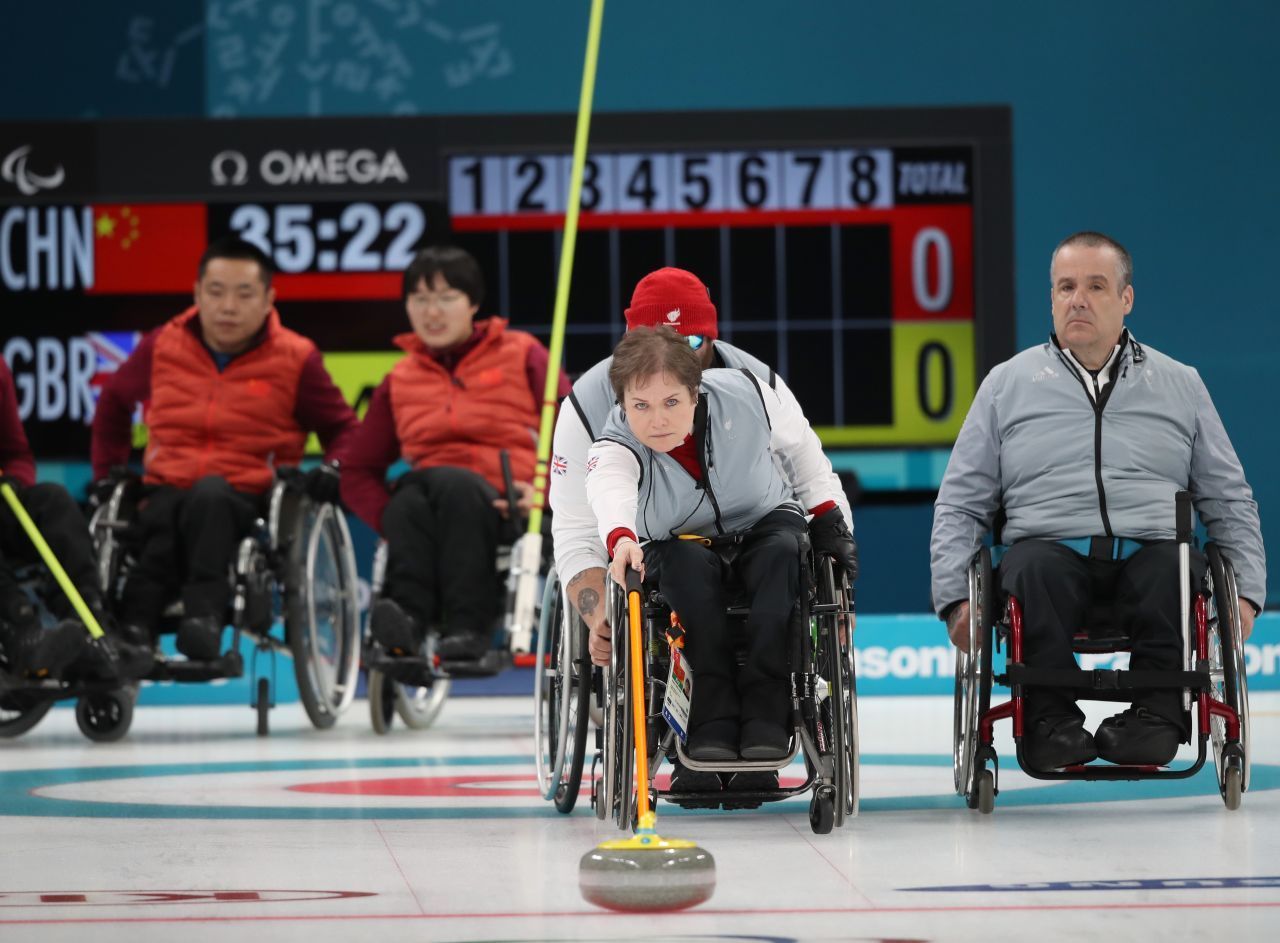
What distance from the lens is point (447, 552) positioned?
5.32 meters

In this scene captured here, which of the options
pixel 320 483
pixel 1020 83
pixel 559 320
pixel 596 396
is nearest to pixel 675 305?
pixel 596 396

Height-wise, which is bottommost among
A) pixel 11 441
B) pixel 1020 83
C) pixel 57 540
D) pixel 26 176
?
pixel 57 540

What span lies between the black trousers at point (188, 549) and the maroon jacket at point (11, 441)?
0.98 ft

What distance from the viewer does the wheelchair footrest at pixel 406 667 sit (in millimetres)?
5238

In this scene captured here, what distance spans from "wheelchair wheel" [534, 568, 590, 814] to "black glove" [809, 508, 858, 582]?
418mm

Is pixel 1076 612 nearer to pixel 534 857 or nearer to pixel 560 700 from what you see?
pixel 560 700

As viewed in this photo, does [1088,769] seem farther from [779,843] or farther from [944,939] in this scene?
[944,939]

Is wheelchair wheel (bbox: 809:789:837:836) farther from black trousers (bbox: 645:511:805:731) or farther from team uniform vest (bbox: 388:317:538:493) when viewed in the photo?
team uniform vest (bbox: 388:317:538:493)

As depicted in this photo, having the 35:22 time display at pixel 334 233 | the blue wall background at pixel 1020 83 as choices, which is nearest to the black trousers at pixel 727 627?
the 35:22 time display at pixel 334 233

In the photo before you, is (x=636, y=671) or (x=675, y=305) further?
(x=675, y=305)

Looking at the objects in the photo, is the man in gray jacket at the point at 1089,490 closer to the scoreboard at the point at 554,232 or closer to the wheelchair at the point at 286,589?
the wheelchair at the point at 286,589

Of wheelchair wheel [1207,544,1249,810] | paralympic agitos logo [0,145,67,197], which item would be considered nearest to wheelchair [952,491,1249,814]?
wheelchair wheel [1207,544,1249,810]

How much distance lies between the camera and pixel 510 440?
5613 millimetres

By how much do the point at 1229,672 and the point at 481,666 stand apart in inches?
83.1
